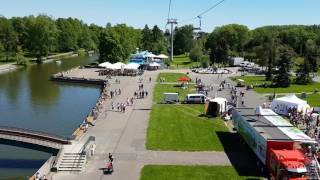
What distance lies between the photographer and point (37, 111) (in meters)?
59.4

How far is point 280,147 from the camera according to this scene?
1141 inches

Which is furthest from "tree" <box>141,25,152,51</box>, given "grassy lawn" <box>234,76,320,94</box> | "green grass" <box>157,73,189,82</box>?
"grassy lawn" <box>234,76,320,94</box>

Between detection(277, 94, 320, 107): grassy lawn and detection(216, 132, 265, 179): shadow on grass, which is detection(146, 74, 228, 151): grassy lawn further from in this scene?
detection(277, 94, 320, 107): grassy lawn

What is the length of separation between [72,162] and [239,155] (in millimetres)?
11489

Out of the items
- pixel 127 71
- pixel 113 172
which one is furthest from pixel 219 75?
pixel 113 172

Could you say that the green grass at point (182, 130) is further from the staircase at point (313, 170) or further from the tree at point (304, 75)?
the tree at point (304, 75)

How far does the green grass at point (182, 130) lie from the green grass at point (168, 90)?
805 cm

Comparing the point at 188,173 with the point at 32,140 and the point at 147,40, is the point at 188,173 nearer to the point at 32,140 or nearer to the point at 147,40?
the point at 32,140

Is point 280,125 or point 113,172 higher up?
point 280,125

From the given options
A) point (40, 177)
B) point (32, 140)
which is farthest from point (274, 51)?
point (40, 177)

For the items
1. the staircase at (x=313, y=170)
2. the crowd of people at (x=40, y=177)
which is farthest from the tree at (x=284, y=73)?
the crowd of people at (x=40, y=177)

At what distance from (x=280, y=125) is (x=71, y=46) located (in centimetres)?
14148

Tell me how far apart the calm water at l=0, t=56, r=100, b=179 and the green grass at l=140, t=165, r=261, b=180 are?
8.96m

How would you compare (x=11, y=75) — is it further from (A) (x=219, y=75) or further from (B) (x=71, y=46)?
(B) (x=71, y=46)
